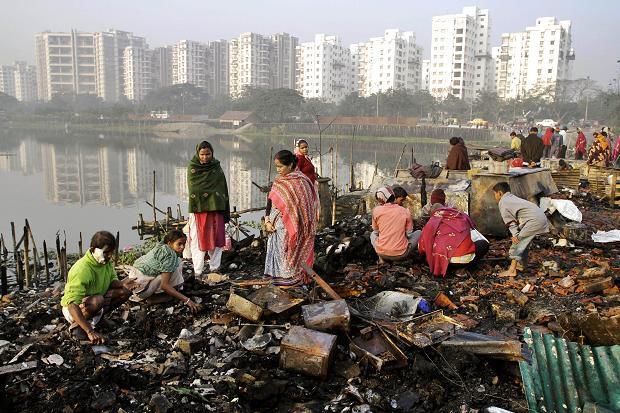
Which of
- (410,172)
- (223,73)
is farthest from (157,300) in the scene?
(223,73)

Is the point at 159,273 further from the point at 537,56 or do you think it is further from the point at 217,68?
the point at 217,68

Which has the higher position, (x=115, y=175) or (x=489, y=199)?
(x=489, y=199)

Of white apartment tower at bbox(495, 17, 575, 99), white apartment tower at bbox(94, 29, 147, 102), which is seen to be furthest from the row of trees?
white apartment tower at bbox(94, 29, 147, 102)

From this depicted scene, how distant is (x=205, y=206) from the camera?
550 cm

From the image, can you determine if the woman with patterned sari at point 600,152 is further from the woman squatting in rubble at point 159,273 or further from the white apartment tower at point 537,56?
the white apartment tower at point 537,56

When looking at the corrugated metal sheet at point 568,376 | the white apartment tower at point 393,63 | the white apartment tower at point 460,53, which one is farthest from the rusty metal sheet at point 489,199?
the white apartment tower at point 393,63

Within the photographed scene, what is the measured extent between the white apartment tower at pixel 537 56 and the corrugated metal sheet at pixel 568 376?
→ 7708 centimetres

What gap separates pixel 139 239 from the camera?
13148mm

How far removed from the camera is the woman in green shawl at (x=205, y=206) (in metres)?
5.43

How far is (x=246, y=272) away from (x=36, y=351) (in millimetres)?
2567

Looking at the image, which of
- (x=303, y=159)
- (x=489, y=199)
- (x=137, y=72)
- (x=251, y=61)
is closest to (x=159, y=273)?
(x=303, y=159)

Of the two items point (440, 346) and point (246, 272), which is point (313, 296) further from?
point (246, 272)

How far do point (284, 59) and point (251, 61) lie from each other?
1277 centimetres

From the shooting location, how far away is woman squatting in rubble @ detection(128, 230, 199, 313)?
4.43 meters
